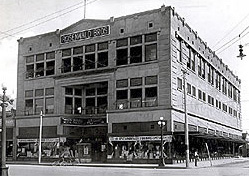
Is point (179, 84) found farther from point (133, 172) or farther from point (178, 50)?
point (133, 172)

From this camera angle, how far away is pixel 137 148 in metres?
45.1

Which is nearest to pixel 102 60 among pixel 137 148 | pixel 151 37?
pixel 151 37

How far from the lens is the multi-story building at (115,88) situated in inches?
1757

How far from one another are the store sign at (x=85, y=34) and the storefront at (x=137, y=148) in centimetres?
1269

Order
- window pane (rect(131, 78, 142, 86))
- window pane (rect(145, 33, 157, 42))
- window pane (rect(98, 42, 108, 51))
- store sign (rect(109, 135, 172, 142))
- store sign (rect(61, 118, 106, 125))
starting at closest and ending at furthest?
store sign (rect(109, 135, 172, 142))
window pane (rect(145, 33, 157, 42))
window pane (rect(131, 78, 142, 86))
window pane (rect(98, 42, 108, 51))
store sign (rect(61, 118, 106, 125))

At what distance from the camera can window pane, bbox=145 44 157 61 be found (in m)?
45.5

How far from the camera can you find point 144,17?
46219 mm

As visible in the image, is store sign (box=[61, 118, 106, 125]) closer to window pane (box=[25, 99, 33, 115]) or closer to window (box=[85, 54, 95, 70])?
window pane (box=[25, 99, 33, 115])

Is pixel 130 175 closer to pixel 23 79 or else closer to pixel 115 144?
pixel 115 144

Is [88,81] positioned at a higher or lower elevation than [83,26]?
lower

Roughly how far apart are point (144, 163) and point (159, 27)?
14.9m


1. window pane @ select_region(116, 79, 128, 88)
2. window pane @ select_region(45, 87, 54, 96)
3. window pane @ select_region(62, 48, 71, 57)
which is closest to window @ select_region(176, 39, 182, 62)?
window pane @ select_region(116, 79, 128, 88)

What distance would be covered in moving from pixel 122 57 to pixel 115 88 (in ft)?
12.1

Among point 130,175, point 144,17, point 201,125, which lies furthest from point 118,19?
point 130,175
